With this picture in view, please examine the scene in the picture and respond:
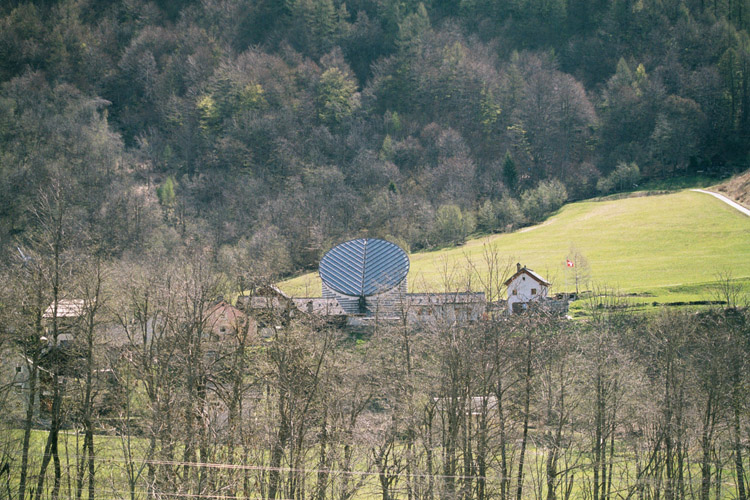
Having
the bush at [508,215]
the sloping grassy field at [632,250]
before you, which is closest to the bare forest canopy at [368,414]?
the sloping grassy field at [632,250]

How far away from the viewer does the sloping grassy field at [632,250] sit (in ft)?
182

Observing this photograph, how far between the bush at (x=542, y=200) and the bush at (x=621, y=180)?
5196 mm

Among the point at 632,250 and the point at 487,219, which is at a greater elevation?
the point at 487,219

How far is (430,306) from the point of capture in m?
31.7

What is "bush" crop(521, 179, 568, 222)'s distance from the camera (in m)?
94.1

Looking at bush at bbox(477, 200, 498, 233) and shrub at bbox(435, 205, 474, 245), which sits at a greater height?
bush at bbox(477, 200, 498, 233)

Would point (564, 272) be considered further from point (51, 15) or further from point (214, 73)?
point (51, 15)

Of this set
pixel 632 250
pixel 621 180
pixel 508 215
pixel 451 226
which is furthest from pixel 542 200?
pixel 632 250

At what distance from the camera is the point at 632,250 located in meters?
69.4

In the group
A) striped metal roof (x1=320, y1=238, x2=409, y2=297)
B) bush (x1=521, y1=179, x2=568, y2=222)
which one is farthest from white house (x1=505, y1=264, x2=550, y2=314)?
bush (x1=521, y1=179, x2=568, y2=222)

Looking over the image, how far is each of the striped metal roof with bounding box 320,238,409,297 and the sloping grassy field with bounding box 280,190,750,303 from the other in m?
2.59

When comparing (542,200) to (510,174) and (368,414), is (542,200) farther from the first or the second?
(368,414)

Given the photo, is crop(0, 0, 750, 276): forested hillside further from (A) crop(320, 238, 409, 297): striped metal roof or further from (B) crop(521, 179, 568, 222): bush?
(A) crop(320, 238, 409, 297): striped metal roof

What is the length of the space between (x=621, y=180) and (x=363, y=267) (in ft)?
202
